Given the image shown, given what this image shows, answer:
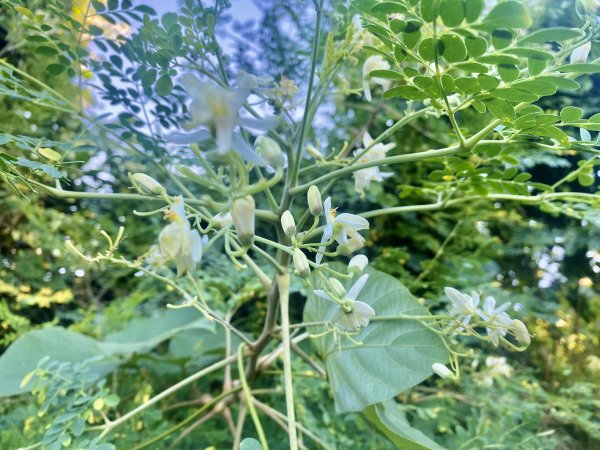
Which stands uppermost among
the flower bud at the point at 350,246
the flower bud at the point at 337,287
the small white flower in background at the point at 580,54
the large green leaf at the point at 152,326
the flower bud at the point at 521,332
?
the small white flower in background at the point at 580,54

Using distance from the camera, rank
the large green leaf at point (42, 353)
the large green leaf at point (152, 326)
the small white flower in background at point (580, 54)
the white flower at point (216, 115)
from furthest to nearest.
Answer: the large green leaf at point (152, 326) → the large green leaf at point (42, 353) → the small white flower in background at point (580, 54) → the white flower at point (216, 115)

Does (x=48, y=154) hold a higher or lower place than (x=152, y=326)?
higher

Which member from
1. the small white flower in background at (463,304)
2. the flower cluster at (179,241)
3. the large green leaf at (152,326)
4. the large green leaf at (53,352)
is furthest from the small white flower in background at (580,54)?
the large green leaf at (152,326)

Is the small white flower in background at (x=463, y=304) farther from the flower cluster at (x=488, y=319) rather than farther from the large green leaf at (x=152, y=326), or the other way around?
the large green leaf at (x=152, y=326)

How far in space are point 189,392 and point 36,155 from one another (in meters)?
0.55

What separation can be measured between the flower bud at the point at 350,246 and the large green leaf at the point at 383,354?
0.42 feet

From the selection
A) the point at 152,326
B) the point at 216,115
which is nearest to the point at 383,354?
the point at 216,115

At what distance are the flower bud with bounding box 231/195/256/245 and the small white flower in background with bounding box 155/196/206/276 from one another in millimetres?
41

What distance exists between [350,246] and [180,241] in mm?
121

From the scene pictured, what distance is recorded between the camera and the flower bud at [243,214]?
0.24 meters

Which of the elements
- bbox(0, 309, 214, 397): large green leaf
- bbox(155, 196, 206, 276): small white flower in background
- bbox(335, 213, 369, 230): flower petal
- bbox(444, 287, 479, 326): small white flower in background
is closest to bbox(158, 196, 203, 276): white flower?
bbox(155, 196, 206, 276): small white flower in background

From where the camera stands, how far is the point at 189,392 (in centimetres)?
82

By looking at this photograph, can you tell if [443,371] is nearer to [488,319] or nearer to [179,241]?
[488,319]

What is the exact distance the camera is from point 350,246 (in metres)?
0.32
